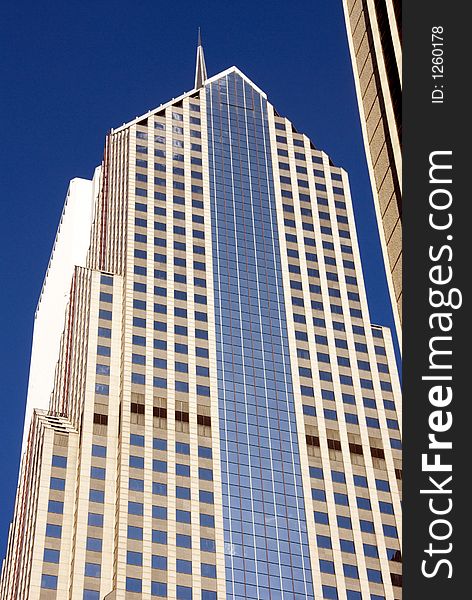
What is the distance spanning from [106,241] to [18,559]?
178 feet

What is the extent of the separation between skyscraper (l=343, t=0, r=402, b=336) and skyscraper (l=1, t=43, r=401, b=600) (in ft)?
317

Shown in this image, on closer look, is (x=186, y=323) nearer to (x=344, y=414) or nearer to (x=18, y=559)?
(x=344, y=414)

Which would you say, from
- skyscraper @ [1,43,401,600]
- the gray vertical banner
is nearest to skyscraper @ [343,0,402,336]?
the gray vertical banner

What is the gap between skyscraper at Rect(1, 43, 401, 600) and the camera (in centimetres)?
13812

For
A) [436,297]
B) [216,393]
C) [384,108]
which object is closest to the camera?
[436,297]

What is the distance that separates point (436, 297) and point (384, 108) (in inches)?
546

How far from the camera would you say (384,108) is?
36.8 meters

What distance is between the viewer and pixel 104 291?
16325cm

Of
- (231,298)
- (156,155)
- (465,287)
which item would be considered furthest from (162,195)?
(465,287)

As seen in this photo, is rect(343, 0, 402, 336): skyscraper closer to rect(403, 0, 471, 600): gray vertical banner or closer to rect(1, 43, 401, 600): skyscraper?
rect(403, 0, 471, 600): gray vertical banner

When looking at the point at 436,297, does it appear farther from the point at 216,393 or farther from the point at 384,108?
the point at 216,393

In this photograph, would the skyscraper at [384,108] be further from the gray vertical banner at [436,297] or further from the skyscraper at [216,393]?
the skyscraper at [216,393]

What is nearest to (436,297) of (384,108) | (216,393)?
(384,108)

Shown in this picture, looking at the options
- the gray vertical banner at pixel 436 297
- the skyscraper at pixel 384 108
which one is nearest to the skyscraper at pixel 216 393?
the skyscraper at pixel 384 108
